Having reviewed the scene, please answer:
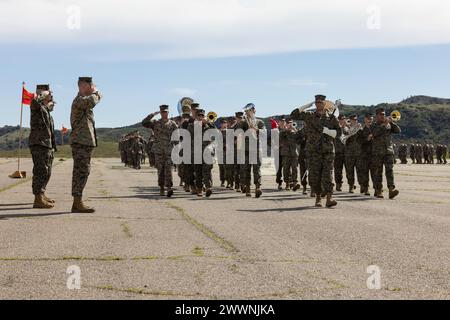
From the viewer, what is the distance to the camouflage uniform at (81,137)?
10500 mm

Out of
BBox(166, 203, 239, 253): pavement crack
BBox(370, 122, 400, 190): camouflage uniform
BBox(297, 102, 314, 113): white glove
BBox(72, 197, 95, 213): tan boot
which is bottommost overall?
BBox(166, 203, 239, 253): pavement crack

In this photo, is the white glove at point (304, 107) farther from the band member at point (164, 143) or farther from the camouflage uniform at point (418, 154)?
the camouflage uniform at point (418, 154)

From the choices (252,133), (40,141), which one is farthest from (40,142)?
(252,133)

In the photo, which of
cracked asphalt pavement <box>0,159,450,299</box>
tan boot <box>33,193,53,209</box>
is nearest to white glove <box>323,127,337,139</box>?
cracked asphalt pavement <box>0,159,450,299</box>

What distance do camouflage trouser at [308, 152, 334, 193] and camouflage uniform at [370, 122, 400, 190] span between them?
3132mm

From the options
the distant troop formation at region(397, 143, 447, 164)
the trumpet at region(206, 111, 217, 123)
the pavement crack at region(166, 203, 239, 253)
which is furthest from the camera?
the distant troop formation at region(397, 143, 447, 164)

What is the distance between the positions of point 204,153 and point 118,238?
795 cm

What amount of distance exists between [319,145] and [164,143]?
4.08m

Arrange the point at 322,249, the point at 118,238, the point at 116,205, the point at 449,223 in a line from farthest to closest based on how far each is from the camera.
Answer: the point at 116,205 → the point at 449,223 → the point at 118,238 → the point at 322,249

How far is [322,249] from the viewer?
7.01m

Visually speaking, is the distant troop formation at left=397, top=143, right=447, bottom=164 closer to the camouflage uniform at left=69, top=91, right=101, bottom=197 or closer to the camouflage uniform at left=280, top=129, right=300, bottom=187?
the camouflage uniform at left=280, top=129, right=300, bottom=187

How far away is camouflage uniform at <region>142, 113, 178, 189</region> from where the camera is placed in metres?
14.8
